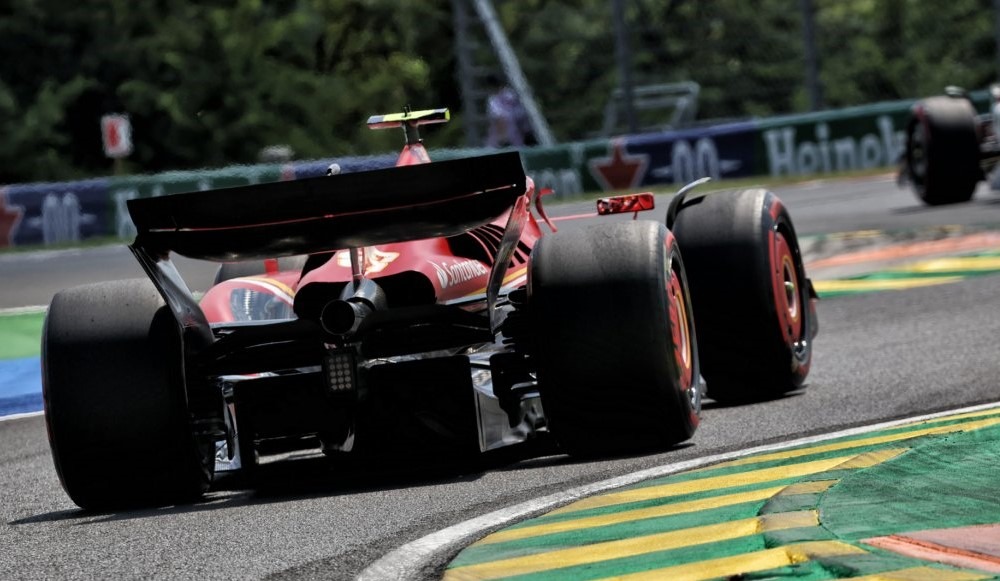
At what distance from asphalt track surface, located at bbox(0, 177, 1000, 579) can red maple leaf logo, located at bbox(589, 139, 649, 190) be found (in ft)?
51.8

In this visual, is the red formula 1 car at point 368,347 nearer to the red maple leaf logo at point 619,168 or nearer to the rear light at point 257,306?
the rear light at point 257,306

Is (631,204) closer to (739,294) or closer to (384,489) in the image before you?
(739,294)

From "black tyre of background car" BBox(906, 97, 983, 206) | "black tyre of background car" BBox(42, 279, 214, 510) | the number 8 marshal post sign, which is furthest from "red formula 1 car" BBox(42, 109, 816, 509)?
the number 8 marshal post sign

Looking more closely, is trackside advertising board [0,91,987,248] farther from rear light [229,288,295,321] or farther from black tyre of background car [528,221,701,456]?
black tyre of background car [528,221,701,456]

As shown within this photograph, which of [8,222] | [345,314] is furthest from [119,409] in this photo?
[8,222]

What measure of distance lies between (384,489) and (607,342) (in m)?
0.87

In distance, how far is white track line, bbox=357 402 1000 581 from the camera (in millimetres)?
4633

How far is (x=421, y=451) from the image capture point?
6500 millimetres

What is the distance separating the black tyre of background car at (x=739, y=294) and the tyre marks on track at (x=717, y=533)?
1381 millimetres

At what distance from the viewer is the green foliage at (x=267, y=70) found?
32.9m

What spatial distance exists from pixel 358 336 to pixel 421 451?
0.49m

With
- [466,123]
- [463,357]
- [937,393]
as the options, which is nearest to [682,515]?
[463,357]

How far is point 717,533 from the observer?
15.3 ft

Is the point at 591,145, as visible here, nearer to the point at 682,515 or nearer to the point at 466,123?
the point at 466,123
